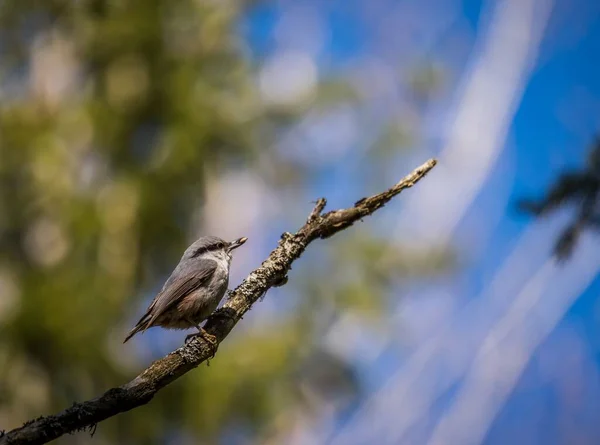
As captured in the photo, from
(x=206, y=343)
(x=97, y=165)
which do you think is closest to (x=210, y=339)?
(x=206, y=343)

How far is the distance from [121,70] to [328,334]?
5.31m

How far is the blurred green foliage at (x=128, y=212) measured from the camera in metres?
8.61

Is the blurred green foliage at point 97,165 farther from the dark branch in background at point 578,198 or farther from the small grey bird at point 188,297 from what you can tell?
the dark branch in background at point 578,198

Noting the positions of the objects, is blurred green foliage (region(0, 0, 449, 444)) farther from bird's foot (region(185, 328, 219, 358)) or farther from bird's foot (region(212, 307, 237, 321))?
bird's foot (region(185, 328, 219, 358))

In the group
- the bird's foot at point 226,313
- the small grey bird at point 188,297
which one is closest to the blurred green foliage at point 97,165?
the small grey bird at point 188,297

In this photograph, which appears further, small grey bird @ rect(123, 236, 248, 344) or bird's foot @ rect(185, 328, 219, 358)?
small grey bird @ rect(123, 236, 248, 344)

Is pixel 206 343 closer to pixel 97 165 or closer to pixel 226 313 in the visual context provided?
pixel 226 313

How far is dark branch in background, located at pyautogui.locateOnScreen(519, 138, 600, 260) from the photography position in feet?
9.37

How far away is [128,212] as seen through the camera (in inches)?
373

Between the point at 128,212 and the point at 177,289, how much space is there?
657cm

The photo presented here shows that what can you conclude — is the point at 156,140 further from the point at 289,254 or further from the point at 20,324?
the point at 289,254

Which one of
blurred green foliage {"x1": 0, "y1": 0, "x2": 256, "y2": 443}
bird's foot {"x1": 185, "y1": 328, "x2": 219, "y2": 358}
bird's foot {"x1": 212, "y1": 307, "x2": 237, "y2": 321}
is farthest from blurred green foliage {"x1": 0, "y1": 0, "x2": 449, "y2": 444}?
bird's foot {"x1": 185, "y1": 328, "x2": 219, "y2": 358}

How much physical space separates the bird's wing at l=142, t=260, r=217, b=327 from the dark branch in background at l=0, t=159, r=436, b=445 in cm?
50

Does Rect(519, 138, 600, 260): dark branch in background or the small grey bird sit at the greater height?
the small grey bird
